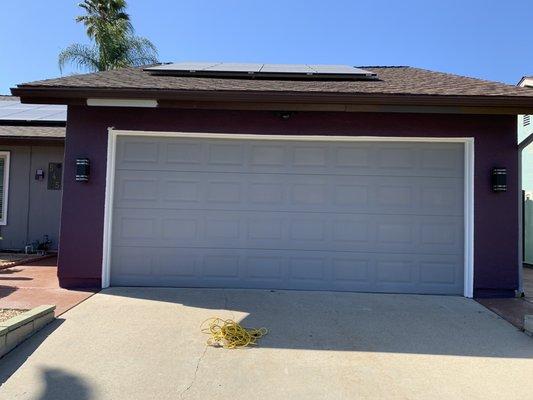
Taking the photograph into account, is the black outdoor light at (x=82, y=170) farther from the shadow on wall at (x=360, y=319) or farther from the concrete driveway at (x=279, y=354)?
the concrete driveway at (x=279, y=354)

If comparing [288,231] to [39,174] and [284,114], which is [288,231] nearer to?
[284,114]

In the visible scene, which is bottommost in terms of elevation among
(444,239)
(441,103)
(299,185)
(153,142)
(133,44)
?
(444,239)

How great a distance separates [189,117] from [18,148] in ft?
18.3

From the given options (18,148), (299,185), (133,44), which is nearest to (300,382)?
(299,185)

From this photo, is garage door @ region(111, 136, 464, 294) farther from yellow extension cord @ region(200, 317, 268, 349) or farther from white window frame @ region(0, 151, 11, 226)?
white window frame @ region(0, 151, 11, 226)

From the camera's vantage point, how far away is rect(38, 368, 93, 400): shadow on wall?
11.8 ft

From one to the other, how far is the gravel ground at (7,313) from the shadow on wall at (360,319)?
1338 mm

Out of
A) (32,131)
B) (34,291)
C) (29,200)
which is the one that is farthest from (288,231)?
(32,131)

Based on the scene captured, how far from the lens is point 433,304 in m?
6.37

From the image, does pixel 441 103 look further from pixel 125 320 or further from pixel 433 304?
pixel 125 320

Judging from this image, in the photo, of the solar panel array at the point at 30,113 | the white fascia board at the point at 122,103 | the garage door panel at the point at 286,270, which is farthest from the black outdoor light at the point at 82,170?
the solar panel array at the point at 30,113

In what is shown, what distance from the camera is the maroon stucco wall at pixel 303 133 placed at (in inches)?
271

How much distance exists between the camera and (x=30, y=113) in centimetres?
1208

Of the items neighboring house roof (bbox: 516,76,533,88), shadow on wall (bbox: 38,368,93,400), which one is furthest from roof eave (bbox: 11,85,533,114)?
neighboring house roof (bbox: 516,76,533,88)
